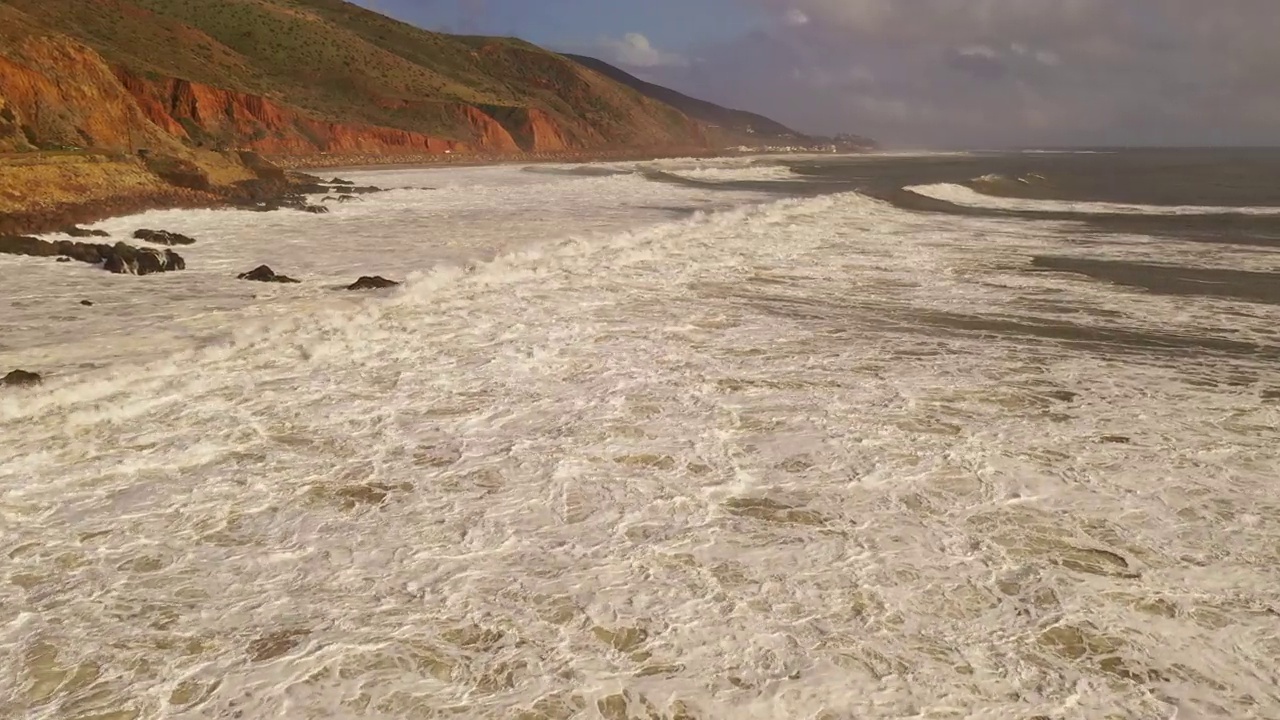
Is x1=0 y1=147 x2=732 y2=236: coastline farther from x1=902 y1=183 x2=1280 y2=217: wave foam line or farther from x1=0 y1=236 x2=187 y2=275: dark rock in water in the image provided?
x1=902 y1=183 x2=1280 y2=217: wave foam line

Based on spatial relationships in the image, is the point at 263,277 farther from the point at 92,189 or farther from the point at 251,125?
the point at 251,125

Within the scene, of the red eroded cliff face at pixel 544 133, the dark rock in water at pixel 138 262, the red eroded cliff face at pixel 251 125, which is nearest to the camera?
the dark rock in water at pixel 138 262

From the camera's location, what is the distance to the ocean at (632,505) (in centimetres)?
384

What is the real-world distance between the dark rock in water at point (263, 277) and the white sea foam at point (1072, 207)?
82.9 ft

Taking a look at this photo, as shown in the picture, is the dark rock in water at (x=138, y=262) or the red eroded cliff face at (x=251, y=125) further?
the red eroded cliff face at (x=251, y=125)

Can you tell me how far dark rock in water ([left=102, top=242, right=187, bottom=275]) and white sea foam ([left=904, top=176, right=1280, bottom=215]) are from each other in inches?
1040

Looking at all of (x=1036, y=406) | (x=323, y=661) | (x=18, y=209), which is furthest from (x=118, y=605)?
(x=18, y=209)

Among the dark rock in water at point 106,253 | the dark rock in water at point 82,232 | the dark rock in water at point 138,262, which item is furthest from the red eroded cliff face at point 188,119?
the dark rock in water at point 138,262

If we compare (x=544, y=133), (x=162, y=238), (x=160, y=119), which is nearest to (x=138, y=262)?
(x=162, y=238)

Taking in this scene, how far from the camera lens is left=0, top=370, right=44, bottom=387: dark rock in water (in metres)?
7.29

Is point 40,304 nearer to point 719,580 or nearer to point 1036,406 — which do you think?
point 719,580

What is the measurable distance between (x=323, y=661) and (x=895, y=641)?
2.75m

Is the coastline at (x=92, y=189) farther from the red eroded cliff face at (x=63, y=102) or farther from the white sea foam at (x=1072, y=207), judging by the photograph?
the white sea foam at (x=1072, y=207)

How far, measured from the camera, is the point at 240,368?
8344 mm
